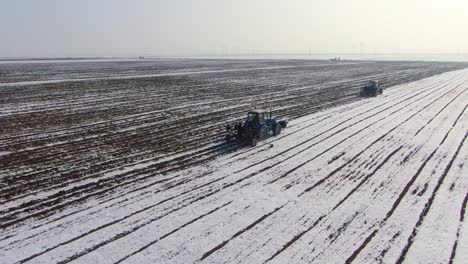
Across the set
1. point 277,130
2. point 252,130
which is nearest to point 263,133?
point 252,130

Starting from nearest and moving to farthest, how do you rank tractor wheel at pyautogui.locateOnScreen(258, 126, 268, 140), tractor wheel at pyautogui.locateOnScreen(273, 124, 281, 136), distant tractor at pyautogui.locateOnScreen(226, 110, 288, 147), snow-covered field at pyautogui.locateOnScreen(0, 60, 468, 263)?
1. snow-covered field at pyautogui.locateOnScreen(0, 60, 468, 263)
2. distant tractor at pyautogui.locateOnScreen(226, 110, 288, 147)
3. tractor wheel at pyautogui.locateOnScreen(258, 126, 268, 140)
4. tractor wheel at pyautogui.locateOnScreen(273, 124, 281, 136)

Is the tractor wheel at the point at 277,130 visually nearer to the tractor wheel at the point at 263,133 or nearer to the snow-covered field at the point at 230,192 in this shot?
the snow-covered field at the point at 230,192

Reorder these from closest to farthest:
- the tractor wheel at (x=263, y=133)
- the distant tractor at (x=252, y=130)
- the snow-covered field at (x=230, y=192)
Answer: the snow-covered field at (x=230, y=192) → the distant tractor at (x=252, y=130) → the tractor wheel at (x=263, y=133)

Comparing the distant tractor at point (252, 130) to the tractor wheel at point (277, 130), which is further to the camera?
the tractor wheel at point (277, 130)

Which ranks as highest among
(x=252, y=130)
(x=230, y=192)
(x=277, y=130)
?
(x=252, y=130)

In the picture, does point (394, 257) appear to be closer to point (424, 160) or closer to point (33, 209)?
point (424, 160)

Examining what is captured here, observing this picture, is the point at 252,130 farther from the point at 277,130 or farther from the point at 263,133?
the point at 277,130

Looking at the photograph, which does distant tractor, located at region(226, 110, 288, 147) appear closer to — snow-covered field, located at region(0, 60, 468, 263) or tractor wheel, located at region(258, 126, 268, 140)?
tractor wheel, located at region(258, 126, 268, 140)

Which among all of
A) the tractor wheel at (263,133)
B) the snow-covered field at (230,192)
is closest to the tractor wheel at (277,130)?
the snow-covered field at (230,192)

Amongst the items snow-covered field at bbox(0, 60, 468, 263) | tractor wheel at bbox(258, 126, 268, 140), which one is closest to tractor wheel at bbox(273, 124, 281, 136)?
snow-covered field at bbox(0, 60, 468, 263)

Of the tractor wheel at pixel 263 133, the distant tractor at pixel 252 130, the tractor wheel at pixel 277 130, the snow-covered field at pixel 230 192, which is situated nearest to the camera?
the snow-covered field at pixel 230 192
